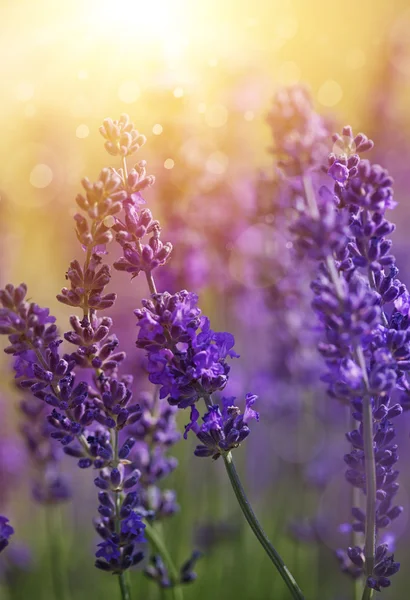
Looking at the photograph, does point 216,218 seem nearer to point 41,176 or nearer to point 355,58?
point 41,176

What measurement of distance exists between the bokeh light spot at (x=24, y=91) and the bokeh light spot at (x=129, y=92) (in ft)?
1.52

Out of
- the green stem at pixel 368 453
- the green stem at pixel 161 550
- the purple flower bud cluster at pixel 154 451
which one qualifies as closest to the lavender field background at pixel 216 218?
the purple flower bud cluster at pixel 154 451

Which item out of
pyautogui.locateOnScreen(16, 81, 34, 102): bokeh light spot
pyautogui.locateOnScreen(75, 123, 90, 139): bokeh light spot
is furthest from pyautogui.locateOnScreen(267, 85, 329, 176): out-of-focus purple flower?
pyautogui.locateOnScreen(16, 81, 34, 102): bokeh light spot

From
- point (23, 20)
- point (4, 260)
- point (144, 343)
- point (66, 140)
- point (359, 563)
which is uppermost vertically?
point (23, 20)

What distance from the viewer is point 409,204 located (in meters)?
3.93

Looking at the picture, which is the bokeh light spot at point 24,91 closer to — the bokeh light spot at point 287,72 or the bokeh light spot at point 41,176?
the bokeh light spot at point 41,176

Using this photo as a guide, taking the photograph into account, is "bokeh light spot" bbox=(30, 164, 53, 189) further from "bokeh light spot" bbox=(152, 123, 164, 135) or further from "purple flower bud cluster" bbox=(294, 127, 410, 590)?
"purple flower bud cluster" bbox=(294, 127, 410, 590)

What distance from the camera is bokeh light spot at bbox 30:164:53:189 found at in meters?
3.86

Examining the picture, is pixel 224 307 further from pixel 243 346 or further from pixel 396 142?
pixel 396 142

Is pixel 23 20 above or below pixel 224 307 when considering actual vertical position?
above

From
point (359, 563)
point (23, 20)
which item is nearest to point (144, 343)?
point (359, 563)

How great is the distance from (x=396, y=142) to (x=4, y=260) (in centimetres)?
195

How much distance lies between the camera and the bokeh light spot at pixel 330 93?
12.6 feet

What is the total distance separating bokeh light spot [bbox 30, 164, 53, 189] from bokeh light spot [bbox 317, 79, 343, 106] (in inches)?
60.8
